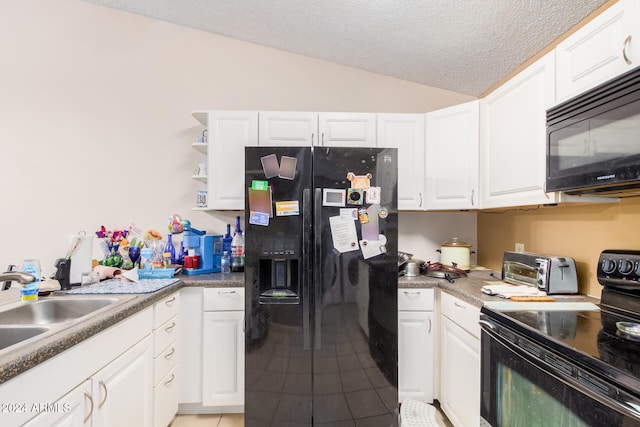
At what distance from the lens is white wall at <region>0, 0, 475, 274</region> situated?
7.57ft

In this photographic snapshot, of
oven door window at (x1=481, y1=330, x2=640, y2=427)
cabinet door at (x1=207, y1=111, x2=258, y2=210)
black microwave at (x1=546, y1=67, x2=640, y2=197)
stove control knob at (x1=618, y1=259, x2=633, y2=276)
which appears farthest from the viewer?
cabinet door at (x1=207, y1=111, x2=258, y2=210)

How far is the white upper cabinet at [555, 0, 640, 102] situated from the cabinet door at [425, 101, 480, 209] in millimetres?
684

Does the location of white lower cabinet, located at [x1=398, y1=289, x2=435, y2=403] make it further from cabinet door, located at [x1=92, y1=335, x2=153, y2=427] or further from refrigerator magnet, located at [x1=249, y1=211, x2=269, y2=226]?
cabinet door, located at [x1=92, y1=335, x2=153, y2=427]

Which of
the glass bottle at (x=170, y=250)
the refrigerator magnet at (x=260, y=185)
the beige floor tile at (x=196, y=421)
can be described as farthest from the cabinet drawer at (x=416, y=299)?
the glass bottle at (x=170, y=250)

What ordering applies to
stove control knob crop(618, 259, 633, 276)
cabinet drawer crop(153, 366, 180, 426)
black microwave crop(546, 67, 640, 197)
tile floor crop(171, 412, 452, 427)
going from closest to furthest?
black microwave crop(546, 67, 640, 197) → stove control knob crop(618, 259, 633, 276) → cabinet drawer crop(153, 366, 180, 426) → tile floor crop(171, 412, 452, 427)

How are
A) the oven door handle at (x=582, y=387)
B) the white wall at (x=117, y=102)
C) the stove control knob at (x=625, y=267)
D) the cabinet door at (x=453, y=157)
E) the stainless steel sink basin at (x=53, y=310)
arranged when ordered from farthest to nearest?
the white wall at (x=117, y=102)
the cabinet door at (x=453, y=157)
the stainless steel sink basin at (x=53, y=310)
the stove control knob at (x=625, y=267)
the oven door handle at (x=582, y=387)

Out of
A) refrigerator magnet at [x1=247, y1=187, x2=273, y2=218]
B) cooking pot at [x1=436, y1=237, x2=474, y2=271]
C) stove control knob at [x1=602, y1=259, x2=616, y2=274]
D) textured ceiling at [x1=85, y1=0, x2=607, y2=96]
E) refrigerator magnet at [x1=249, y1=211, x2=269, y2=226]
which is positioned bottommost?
cooking pot at [x1=436, y1=237, x2=474, y2=271]

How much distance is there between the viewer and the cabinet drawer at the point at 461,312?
154 centimetres

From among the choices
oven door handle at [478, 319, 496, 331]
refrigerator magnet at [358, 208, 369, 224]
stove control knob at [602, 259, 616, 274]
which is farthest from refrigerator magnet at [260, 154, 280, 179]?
stove control knob at [602, 259, 616, 274]

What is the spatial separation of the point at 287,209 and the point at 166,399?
1.35 m

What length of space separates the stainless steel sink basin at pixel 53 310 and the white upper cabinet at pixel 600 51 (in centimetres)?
238

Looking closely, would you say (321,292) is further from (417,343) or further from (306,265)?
(417,343)

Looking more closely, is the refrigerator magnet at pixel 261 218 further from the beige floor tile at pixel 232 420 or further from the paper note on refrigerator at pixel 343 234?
the beige floor tile at pixel 232 420

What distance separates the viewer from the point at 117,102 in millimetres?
2443
